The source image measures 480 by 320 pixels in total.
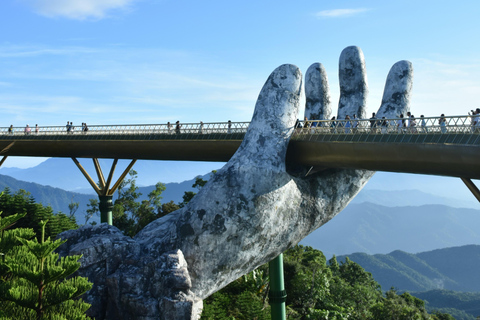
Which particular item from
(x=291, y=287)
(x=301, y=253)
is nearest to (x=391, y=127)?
(x=291, y=287)

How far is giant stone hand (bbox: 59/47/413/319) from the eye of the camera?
26516mm

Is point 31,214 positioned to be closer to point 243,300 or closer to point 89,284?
point 243,300

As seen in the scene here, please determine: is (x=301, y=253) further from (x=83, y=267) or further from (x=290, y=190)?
(x=83, y=267)

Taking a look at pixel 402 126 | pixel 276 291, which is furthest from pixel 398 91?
pixel 276 291

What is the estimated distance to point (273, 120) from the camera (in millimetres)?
31891

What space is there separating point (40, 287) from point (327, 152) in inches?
695

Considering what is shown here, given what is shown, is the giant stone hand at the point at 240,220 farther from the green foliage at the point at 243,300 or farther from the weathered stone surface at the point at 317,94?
the green foliage at the point at 243,300

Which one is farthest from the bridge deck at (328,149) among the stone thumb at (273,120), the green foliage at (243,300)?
the green foliage at (243,300)

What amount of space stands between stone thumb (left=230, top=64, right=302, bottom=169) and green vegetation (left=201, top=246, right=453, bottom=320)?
1093cm

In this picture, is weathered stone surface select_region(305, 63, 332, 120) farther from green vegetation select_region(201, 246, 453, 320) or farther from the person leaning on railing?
green vegetation select_region(201, 246, 453, 320)

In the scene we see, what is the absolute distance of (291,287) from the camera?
54.6 m

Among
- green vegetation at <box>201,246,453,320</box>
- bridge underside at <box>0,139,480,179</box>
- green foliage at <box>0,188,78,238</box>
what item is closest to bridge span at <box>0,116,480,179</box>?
bridge underside at <box>0,139,480,179</box>

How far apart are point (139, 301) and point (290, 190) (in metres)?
10.9

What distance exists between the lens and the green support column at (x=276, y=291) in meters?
36.8
